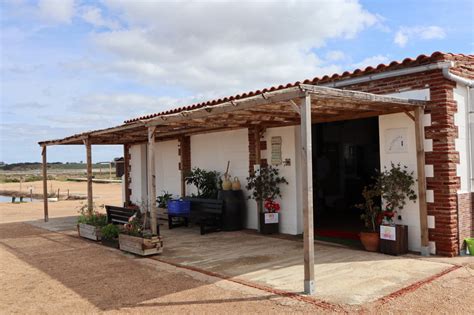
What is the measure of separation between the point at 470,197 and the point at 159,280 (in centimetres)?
518

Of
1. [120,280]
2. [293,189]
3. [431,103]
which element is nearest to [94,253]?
[120,280]

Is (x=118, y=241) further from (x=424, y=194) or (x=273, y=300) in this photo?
(x=424, y=194)

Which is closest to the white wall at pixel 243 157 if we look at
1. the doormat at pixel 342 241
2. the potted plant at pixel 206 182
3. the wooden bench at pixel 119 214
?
the potted plant at pixel 206 182

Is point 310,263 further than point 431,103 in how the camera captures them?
→ No

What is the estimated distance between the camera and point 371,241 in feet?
22.6

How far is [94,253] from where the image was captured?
750 centimetres

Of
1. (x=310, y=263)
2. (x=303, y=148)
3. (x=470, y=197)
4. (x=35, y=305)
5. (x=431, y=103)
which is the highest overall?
(x=431, y=103)

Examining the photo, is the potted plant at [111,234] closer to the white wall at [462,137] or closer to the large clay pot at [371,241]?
the large clay pot at [371,241]

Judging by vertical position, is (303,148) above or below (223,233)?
above

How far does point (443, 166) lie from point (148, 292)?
4.75m

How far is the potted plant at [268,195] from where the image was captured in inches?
349

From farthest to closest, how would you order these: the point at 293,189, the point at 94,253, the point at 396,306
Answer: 1. the point at 293,189
2. the point at 94,253
3. the point at 396,306

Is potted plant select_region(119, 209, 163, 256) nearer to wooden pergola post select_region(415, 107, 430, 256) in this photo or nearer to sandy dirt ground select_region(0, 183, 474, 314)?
sandy dirt ground select_region(0, 183, 474, 314)

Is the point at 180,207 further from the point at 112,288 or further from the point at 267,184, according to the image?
the point at 112,288
